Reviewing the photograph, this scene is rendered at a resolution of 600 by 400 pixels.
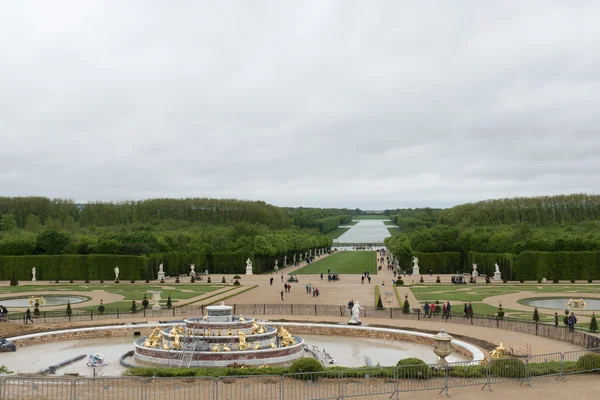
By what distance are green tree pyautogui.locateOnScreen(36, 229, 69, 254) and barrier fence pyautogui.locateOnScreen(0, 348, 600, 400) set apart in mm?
67156

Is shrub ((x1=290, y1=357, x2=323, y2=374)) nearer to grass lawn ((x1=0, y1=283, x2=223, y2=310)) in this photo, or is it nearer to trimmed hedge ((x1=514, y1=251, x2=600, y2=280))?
grass lawn ((x1=0, y1=283, x2=223, y2=310))

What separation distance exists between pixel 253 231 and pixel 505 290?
2191 inches

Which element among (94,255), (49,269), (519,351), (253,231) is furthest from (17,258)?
(519,351)

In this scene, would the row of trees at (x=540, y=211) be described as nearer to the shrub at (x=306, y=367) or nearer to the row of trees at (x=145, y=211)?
the row of trees at (x=145, y=211)

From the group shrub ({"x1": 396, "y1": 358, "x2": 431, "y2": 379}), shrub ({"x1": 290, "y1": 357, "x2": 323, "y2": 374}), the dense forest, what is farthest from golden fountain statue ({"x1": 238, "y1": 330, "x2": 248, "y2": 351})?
the dense forest

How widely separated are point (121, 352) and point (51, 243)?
2256 inches

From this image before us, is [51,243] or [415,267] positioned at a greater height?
[51,243]

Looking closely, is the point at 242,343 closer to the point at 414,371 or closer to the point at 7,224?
the point at 414,371

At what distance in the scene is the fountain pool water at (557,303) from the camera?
47.1 meters

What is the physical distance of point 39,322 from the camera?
3941 cm

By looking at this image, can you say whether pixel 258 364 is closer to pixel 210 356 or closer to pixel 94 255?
pixel 210 356

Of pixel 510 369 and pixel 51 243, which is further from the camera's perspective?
pixel 51 243

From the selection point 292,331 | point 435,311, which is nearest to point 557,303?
point 435,311

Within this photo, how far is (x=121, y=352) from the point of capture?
3108 cm
